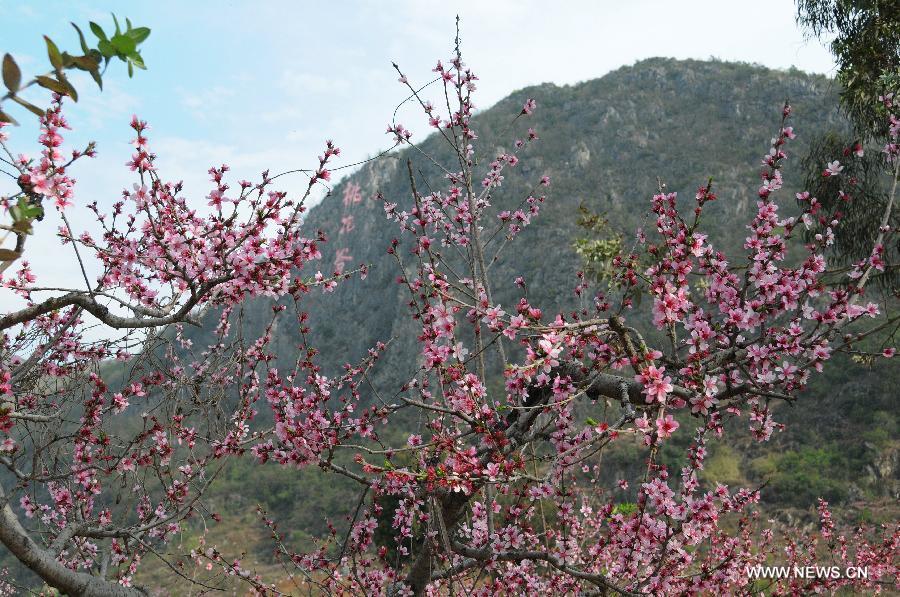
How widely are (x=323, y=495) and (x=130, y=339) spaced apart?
22.0 meters

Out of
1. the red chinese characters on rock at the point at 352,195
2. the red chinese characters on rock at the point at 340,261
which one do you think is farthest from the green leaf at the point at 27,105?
the red chinese characters on rock at the point at 352,195

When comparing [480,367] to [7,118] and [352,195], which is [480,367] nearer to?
[7,118]

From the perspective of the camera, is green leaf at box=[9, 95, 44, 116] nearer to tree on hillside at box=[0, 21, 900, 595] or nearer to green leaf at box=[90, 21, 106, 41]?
green leaf at box=[90, 21, 106, 41]

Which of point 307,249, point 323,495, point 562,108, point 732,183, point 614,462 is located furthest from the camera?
point 562,108

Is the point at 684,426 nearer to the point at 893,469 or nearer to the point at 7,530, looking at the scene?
the point at 893,469

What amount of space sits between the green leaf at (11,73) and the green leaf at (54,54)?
0.06 metres

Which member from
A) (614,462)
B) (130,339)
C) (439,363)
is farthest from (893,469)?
(130,339)

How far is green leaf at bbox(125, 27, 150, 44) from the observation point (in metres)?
1.07

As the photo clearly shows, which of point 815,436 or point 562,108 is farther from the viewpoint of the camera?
point 562,108

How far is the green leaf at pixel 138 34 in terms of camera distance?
107 centimetres

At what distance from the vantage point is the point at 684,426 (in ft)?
60.5

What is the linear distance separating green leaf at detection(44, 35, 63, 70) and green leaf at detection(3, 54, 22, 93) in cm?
6

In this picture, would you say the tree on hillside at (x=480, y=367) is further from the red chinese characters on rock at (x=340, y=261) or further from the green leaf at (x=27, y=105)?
the green leaf at (x=27, y=105)

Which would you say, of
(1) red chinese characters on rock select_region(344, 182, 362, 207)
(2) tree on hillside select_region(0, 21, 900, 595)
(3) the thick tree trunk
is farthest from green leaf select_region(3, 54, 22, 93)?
(1) red chinese characters on rock select_region(344, 182, 362, 207)
